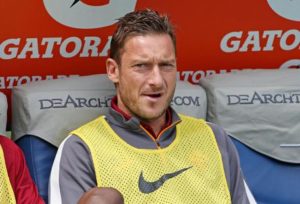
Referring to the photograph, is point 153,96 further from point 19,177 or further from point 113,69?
point 19,177

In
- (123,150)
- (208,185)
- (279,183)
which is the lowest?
(279,183)

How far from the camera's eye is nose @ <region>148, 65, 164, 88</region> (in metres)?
1.72

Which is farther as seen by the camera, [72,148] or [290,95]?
[290,95]

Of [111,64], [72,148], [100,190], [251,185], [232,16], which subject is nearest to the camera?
[100,190]

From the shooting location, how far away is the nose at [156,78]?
1722 millimetres

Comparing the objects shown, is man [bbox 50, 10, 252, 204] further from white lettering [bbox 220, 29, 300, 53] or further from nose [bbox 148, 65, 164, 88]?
white lettering [bbox 220, 29, 300, 53]

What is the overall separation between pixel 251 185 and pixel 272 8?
2.41 feet

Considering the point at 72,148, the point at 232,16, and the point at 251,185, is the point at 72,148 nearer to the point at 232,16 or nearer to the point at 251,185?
the point at 251,185

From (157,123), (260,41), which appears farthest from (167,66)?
(260,41)

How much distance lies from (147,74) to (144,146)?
208 mm

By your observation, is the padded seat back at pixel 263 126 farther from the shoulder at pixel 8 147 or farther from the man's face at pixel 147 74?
the shoulder at pixel 8 147

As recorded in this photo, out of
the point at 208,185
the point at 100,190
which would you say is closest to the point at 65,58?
the point at 208,185

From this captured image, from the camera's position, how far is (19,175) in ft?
5.68

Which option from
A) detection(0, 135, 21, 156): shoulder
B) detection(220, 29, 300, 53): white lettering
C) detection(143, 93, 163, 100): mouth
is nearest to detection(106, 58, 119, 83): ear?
detection(143, 93, 163, 100): mouth
